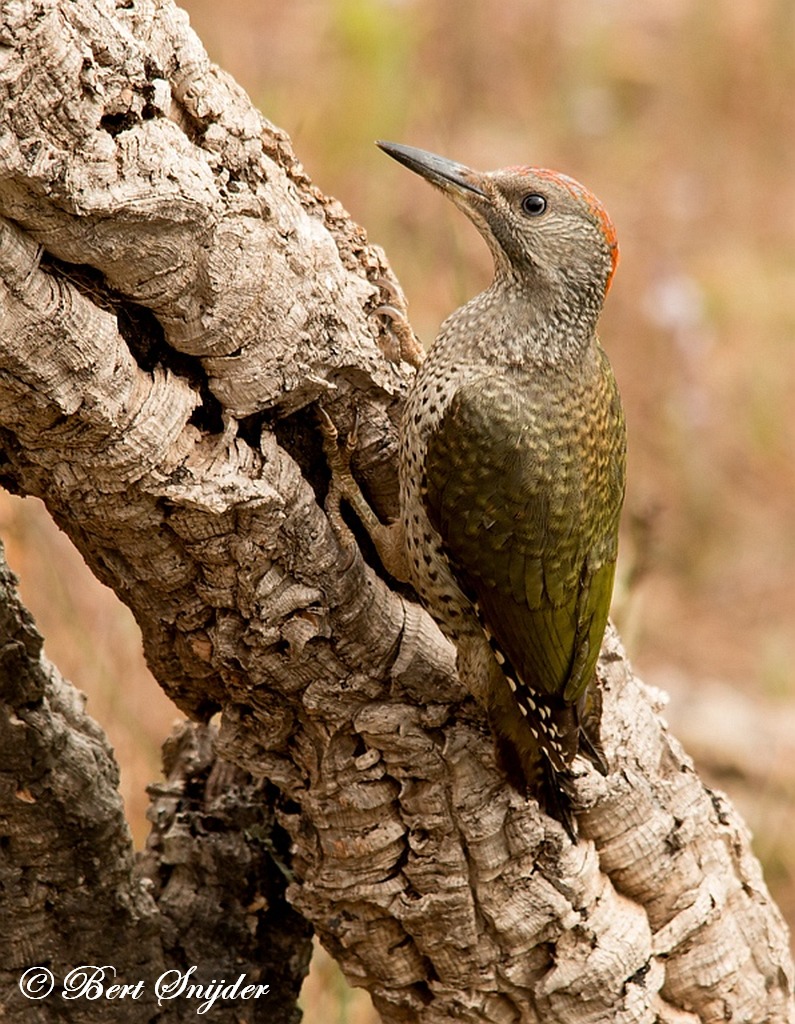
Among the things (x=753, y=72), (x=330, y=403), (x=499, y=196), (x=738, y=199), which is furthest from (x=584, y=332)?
(x=753, y=72)

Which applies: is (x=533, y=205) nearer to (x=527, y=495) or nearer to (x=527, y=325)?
(x=527, y=325)

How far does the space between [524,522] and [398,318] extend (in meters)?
0.51

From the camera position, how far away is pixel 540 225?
3158mm

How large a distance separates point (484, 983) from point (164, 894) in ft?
2.42

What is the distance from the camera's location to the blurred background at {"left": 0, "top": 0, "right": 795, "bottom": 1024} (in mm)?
4742

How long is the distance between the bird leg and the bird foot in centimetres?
23

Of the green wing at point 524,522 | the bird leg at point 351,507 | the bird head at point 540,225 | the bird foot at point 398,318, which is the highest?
the bird head at point 540,225

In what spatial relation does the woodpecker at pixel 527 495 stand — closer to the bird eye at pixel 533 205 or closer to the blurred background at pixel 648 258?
the bird eye at pixel 533 205

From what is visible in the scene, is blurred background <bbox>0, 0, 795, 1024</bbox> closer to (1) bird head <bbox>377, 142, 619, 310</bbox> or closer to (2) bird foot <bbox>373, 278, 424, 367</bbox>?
(1) bird head <bbox>377, 142, 619, 310</bbox>

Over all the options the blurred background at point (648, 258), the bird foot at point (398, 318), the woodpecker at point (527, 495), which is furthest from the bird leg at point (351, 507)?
the blurred background at point (648, 258)

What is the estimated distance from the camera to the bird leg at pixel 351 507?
2.76 metres

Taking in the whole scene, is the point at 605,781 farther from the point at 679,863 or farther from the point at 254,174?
the point at 254,174

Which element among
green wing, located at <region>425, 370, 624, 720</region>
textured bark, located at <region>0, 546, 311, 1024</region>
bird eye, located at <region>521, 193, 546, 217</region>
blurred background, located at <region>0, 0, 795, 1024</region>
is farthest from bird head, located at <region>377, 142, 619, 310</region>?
textured bark, located at <region>0, 546, 311, 1024</region>

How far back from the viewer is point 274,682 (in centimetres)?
277
